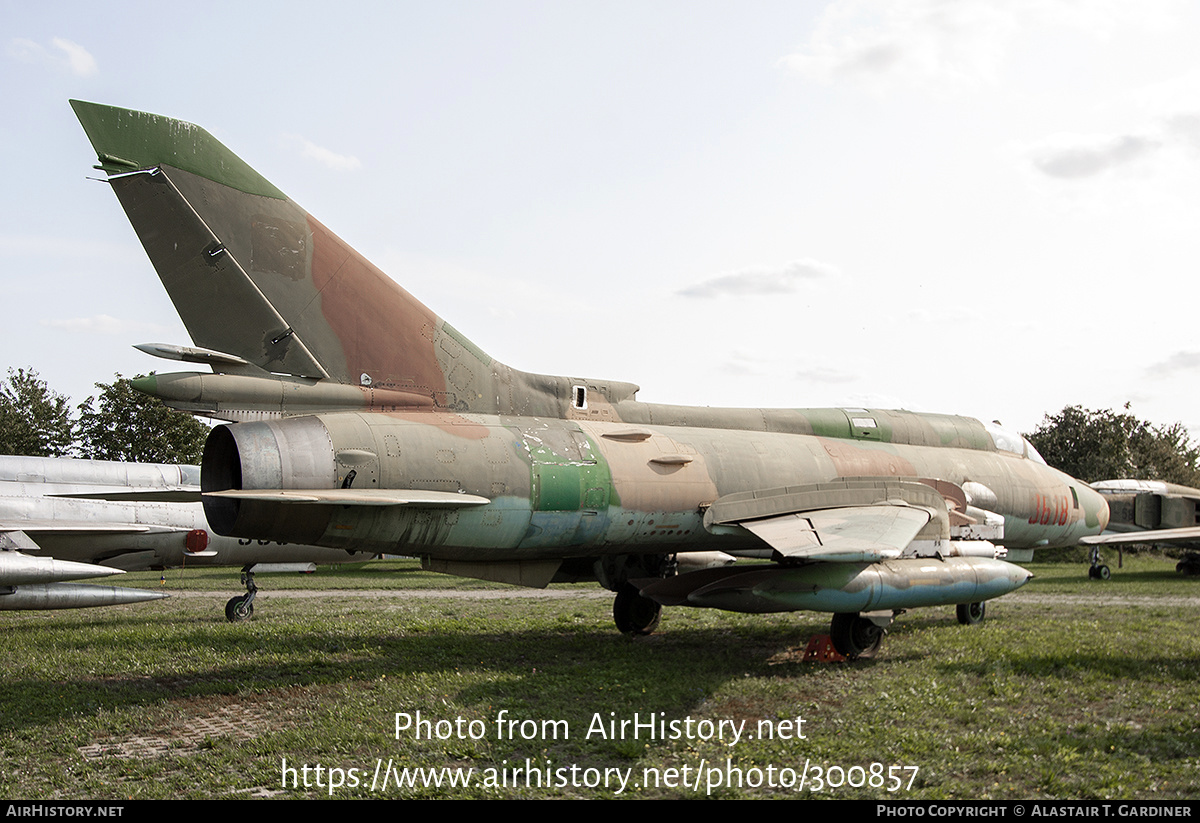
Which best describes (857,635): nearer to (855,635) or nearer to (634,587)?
(855,635)

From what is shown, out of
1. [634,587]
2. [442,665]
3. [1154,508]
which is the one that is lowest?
[442,665]

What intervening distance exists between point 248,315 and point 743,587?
6100 millimetres

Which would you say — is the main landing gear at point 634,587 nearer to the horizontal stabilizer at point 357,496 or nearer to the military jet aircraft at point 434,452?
the military jet aircraft at point 434,452

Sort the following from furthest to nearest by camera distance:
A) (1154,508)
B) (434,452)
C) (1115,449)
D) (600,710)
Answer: (1115,449) < (1154,508) < (434,452) < (600,710)

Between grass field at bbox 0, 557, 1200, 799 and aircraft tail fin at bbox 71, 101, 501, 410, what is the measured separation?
3416mm

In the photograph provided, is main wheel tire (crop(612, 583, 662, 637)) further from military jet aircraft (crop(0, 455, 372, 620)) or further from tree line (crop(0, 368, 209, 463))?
tree line (crop(0, 368, 209, 463))

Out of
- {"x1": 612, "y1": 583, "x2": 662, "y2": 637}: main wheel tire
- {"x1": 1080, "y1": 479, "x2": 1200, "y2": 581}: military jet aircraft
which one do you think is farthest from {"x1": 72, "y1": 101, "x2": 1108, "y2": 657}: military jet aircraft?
{"x1": 1080, "y1": 479, "x2": 1200, "y2": 581}: military jet aircraft

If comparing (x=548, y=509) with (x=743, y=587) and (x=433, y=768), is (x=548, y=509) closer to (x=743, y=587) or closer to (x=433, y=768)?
(x=743, y=587)

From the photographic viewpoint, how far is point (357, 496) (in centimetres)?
809

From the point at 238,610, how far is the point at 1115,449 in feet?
116

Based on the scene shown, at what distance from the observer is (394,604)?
18.0 meters

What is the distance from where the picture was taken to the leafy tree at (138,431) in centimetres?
3800

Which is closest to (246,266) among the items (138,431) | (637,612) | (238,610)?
(637,612)

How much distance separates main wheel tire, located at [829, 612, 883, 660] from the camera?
10.3 meters
